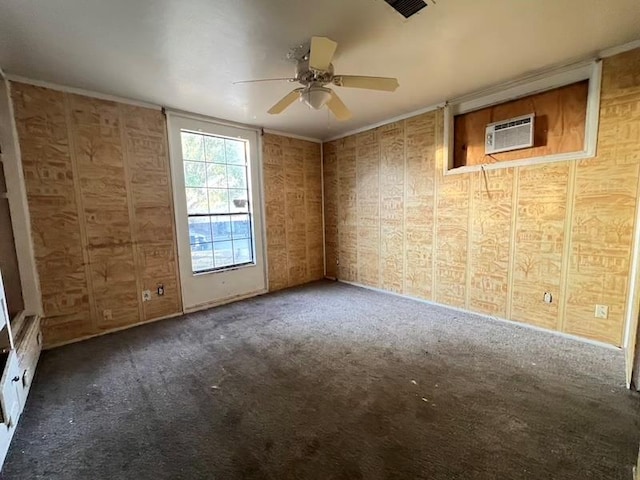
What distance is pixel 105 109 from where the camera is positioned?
9.83 feet

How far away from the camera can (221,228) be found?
4043mm

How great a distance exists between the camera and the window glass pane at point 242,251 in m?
4.23

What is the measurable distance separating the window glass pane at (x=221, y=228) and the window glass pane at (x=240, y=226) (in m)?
0.08

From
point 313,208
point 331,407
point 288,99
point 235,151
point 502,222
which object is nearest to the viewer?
point 331,407

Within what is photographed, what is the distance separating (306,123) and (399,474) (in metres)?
3.99

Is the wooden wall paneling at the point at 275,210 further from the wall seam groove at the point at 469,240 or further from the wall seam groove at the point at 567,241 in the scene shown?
the wall seam groove at the point at 567,241

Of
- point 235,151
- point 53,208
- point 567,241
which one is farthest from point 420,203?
point 53,208

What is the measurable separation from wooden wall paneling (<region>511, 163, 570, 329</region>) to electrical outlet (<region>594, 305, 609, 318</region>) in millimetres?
257

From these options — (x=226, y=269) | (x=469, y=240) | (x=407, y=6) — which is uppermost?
(x=407, y=6)

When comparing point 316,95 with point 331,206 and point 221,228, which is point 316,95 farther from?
point 331,206

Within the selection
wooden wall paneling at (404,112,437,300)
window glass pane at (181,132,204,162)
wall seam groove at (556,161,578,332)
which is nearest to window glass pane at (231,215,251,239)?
window glass pane at (181,132,204,162)

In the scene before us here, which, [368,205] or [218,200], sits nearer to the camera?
[218,200]

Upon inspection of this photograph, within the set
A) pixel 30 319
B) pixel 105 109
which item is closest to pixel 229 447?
pixel 30 319

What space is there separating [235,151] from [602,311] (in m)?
4.55
